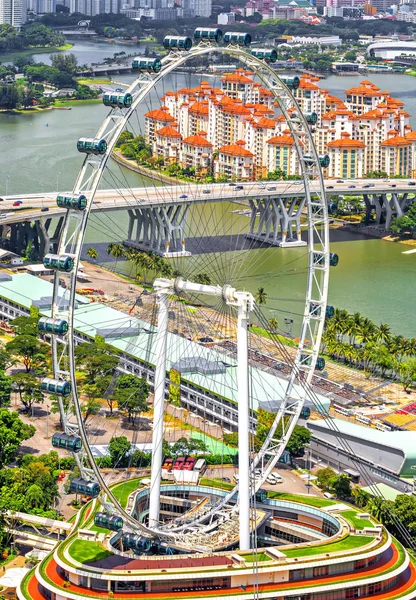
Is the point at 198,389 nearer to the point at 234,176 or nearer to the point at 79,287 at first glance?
the point at 79,287

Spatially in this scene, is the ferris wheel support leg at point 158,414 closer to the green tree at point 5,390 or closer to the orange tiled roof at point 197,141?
the green tree at point 5,390

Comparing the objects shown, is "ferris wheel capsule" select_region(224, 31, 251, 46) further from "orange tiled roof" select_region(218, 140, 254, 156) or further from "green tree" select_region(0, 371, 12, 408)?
"orange tiled roof" select_region(218, 140, 254, 156)

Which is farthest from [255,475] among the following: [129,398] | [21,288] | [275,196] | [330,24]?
[330,24]

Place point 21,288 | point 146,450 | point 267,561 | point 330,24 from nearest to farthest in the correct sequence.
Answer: point 267,561
point 146,450
point 21,288
point 330,24

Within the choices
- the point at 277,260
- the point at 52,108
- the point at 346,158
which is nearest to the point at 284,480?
the point at 277,260

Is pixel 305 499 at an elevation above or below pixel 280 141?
below

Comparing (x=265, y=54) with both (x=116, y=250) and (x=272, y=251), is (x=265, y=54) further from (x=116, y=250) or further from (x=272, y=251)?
(x=272, y=251)

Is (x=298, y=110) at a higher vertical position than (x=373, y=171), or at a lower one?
higher
